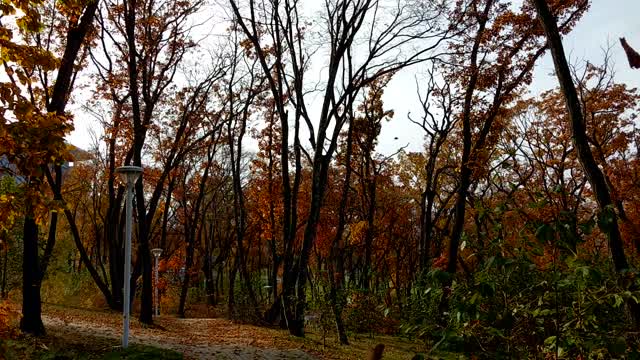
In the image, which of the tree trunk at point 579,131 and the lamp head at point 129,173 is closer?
the tree trunk at point 579,131

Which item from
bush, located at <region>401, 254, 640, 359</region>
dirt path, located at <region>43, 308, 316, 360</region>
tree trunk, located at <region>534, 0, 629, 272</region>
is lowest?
dirt path, located at <region>43, 308, 316, 360</region>

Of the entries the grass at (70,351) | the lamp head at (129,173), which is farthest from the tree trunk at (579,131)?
the lamp head at (129,173)

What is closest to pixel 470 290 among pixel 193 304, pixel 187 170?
pixel 187 170

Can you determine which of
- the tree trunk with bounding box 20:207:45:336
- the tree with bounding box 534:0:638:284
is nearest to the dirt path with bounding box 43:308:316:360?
the tree trunk with bounding box 20:207:45:336

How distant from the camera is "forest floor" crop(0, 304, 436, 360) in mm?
10198

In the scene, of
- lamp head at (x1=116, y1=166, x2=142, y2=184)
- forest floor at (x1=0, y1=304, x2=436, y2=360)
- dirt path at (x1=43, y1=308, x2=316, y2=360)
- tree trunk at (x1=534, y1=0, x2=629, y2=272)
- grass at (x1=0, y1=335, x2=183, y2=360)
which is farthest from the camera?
dirt path at (x1=43, y1=308, x2=316, y2=360)

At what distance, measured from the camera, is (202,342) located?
41.8 feet

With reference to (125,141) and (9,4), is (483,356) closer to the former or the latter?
(9,4)

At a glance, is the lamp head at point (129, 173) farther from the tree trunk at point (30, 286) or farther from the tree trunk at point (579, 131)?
the tree trunk at point (579, 131)

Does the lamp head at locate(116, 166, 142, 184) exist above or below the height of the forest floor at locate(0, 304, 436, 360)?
above

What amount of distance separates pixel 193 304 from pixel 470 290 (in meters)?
28.9

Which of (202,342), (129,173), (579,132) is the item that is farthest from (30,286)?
(579,132)

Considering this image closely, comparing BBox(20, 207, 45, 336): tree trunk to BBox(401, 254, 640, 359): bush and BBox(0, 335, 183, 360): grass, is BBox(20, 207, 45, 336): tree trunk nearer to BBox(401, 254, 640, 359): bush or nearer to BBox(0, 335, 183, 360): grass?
BBox(0, 335, 183, 360): grass

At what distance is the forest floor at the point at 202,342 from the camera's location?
10.2 meters
